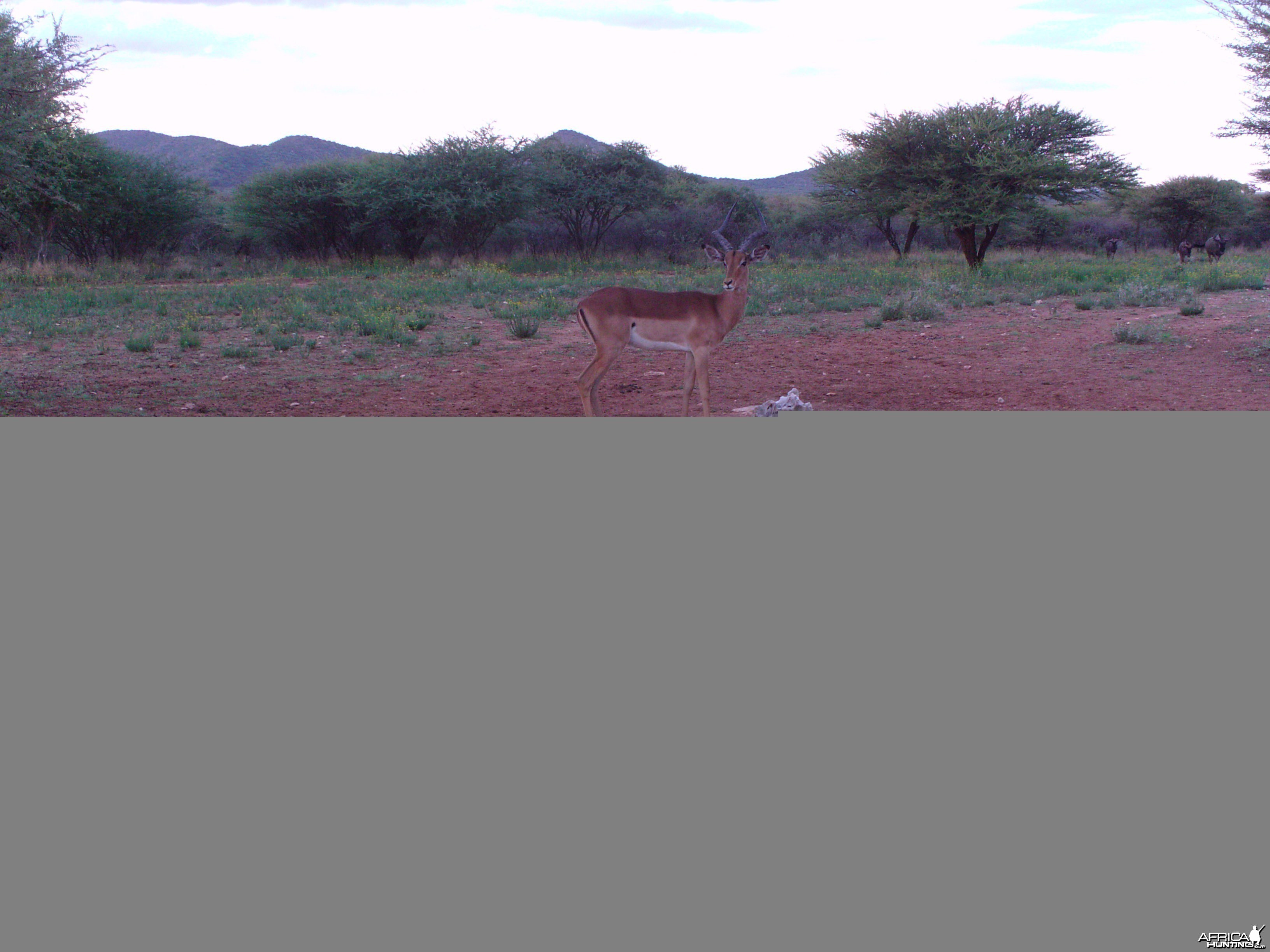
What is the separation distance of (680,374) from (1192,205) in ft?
121

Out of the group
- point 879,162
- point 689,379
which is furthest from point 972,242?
point 689,379

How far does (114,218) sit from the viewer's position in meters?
28.5

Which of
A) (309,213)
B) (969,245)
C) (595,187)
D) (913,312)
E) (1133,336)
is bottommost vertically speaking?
(1133,336)

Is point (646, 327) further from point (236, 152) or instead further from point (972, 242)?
point (236, 152)

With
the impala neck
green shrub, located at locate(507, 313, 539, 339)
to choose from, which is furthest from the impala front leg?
green shrub, located at locate(507, 313, 539, 339)

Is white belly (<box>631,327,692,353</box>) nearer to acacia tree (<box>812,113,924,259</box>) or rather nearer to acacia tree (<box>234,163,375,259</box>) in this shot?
acacia tree (<box>812,113,924,259</box>)

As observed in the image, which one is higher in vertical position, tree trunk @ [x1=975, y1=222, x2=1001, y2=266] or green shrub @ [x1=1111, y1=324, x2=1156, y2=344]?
tree trunk @ [x1=975, y1=222, x2=1001, y2=266]

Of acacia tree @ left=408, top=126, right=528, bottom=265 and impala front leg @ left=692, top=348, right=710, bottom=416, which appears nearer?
impala front leg @ left=692, top=348, right=710, bottom=416

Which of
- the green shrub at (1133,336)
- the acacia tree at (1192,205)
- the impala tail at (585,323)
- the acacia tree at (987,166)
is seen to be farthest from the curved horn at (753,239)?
the acacia tree at (1192,205)

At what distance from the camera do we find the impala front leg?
21.2ft

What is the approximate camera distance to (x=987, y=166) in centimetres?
2211

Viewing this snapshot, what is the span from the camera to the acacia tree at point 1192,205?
37.0 metres

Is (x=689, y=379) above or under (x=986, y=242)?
under

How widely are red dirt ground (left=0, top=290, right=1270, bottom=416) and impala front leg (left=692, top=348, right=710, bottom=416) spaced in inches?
22.1
